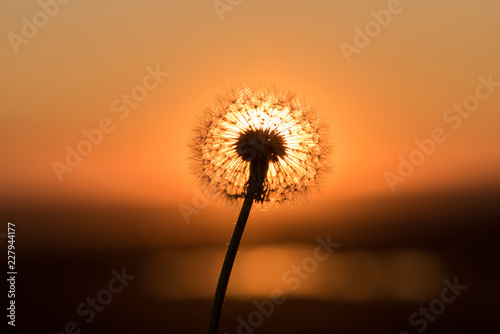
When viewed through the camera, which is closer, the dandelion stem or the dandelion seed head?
the dandelion stem

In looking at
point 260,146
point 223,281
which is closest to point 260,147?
point 260,146

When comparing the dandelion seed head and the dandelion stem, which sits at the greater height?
the dandelion seed head

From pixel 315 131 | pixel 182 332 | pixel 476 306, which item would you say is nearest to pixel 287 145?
pixel 315 131

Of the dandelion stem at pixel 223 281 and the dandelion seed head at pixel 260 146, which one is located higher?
the dandelion seed head at pixel 260 146

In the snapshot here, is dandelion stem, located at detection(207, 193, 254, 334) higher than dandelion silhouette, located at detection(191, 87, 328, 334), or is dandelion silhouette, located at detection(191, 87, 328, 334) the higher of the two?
dandelion silhouette, located at detection(191, 87, 328, 334)

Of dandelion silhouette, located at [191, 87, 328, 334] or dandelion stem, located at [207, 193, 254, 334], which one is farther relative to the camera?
dandelion silhouette, located at [191, 87, 328, 334]

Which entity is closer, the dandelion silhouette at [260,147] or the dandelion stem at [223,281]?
the dandelion stem at [223,281]

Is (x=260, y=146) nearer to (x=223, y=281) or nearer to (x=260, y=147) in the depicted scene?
(x=260, y=147)

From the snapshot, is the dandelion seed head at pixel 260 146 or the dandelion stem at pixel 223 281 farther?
the dandelion seed head at pixel 260 146
